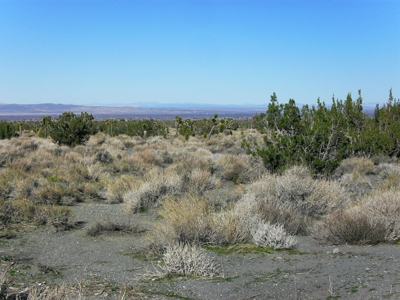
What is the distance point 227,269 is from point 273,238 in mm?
1363

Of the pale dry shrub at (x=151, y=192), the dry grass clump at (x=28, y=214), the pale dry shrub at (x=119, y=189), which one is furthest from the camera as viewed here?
the pale dry shrub at (x=119, y=189)

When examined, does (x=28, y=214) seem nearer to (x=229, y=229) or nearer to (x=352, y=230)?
(x=229, y=229)

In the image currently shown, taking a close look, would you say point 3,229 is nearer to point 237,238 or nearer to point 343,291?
point 237,238

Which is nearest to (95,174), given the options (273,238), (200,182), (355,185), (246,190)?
(200,182)

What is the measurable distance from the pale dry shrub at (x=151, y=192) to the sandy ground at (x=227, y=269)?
2554 mm

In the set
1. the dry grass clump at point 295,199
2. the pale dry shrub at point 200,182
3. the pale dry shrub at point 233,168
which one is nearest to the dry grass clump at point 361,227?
the dry grass clump at point 295,199

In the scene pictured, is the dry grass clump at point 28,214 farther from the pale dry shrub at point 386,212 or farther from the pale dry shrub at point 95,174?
→ the pale dry shrub at point 386,212

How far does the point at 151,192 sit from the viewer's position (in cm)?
1312

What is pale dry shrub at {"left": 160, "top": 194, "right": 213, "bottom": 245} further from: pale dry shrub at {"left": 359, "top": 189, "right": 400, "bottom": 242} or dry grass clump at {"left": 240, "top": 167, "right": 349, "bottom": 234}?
pale dry shrub at {"left": 359, "top": 189, "right": 400, "bottom": 242}

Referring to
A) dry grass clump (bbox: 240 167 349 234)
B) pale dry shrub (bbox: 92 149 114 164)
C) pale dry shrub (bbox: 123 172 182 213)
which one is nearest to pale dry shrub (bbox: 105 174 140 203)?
pale dry shrub (bbox: 123 172 182 213)

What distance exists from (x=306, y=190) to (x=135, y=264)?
212 inches

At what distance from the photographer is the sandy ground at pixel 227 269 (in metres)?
6.01

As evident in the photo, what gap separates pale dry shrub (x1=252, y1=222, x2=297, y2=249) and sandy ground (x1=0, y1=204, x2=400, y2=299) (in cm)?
19

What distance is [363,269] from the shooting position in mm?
6633
